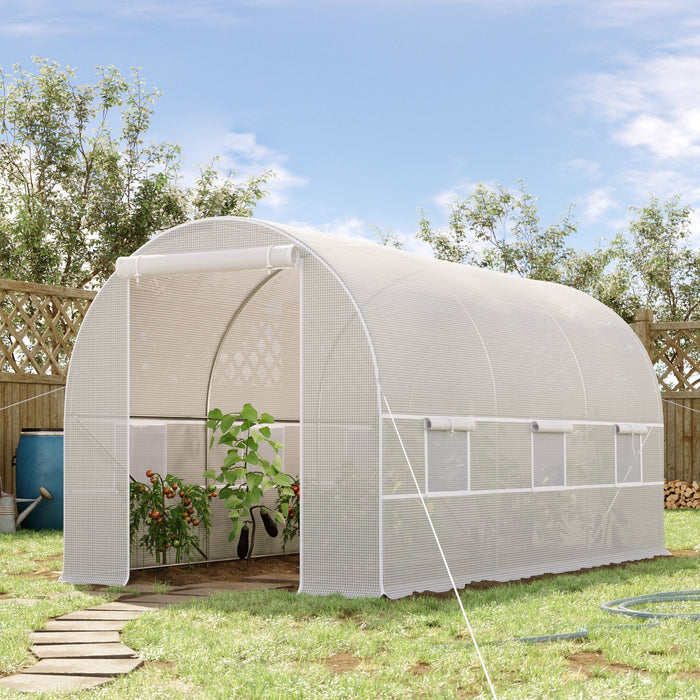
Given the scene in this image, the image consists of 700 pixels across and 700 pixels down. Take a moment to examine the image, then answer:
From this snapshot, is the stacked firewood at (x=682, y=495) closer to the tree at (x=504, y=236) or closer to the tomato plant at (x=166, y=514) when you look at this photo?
the tree at (x=504, y=236)

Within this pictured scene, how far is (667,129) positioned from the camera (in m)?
21.7

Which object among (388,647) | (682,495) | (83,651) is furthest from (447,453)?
(682,495)

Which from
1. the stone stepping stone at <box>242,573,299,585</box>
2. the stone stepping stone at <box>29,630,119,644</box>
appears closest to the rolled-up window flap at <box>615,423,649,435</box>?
the stone stepping stone at <box>242,573,299,585</box>

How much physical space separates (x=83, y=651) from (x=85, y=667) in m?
0.34

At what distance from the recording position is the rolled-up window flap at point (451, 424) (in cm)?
803

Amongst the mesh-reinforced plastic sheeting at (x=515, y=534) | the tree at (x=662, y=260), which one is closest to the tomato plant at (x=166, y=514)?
the mesh-reinforced plastic sheeting at (x=515, y=534)

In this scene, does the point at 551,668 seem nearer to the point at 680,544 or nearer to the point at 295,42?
the point at 680,544

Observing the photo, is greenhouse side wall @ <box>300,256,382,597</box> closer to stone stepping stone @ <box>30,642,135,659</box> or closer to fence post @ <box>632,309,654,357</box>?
stone stepping stone @ <box>30,642,135,659</box>

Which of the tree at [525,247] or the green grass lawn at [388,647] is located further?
the tree at [525,247]

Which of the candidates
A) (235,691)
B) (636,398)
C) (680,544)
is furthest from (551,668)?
(680,544)

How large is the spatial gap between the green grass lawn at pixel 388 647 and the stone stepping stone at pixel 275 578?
1053mm

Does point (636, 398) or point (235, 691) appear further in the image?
point (636, 398)

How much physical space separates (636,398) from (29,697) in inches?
302

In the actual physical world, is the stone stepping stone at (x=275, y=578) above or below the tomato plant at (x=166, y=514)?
below
